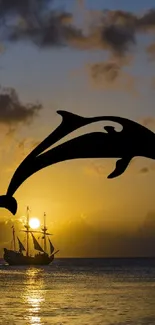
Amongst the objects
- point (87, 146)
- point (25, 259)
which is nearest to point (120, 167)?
point (87, 146)

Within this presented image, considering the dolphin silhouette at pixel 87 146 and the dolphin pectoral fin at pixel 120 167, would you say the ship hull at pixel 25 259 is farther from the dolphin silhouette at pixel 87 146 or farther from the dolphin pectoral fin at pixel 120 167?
the dolphin silhouette at pixel 87 146

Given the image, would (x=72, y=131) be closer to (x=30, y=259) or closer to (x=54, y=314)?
(x=54, y=314)

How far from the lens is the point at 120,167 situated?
11.2 m

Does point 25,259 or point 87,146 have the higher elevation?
point 25,259

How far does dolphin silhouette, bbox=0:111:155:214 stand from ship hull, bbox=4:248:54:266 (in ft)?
556

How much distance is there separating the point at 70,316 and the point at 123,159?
46.1 meters

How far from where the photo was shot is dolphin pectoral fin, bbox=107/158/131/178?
11.1 meters

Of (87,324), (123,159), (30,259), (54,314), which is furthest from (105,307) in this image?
(30,259)

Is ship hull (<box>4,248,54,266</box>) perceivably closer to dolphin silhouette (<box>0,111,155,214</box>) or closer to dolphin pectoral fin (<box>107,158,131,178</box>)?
dolphin pectoral fin (<box>107,158,131,178</box>)

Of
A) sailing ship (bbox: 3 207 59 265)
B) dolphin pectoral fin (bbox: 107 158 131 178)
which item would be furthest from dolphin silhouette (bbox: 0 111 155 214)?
sailing ship (bbox: 3 207 59 265)

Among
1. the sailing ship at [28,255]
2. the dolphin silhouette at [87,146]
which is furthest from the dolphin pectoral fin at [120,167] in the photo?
the sailing ship at [28,255]

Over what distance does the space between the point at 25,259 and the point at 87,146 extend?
17713 cm

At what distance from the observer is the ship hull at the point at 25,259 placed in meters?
181

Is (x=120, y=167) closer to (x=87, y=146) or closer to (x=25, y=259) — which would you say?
(x=87, y=146)
